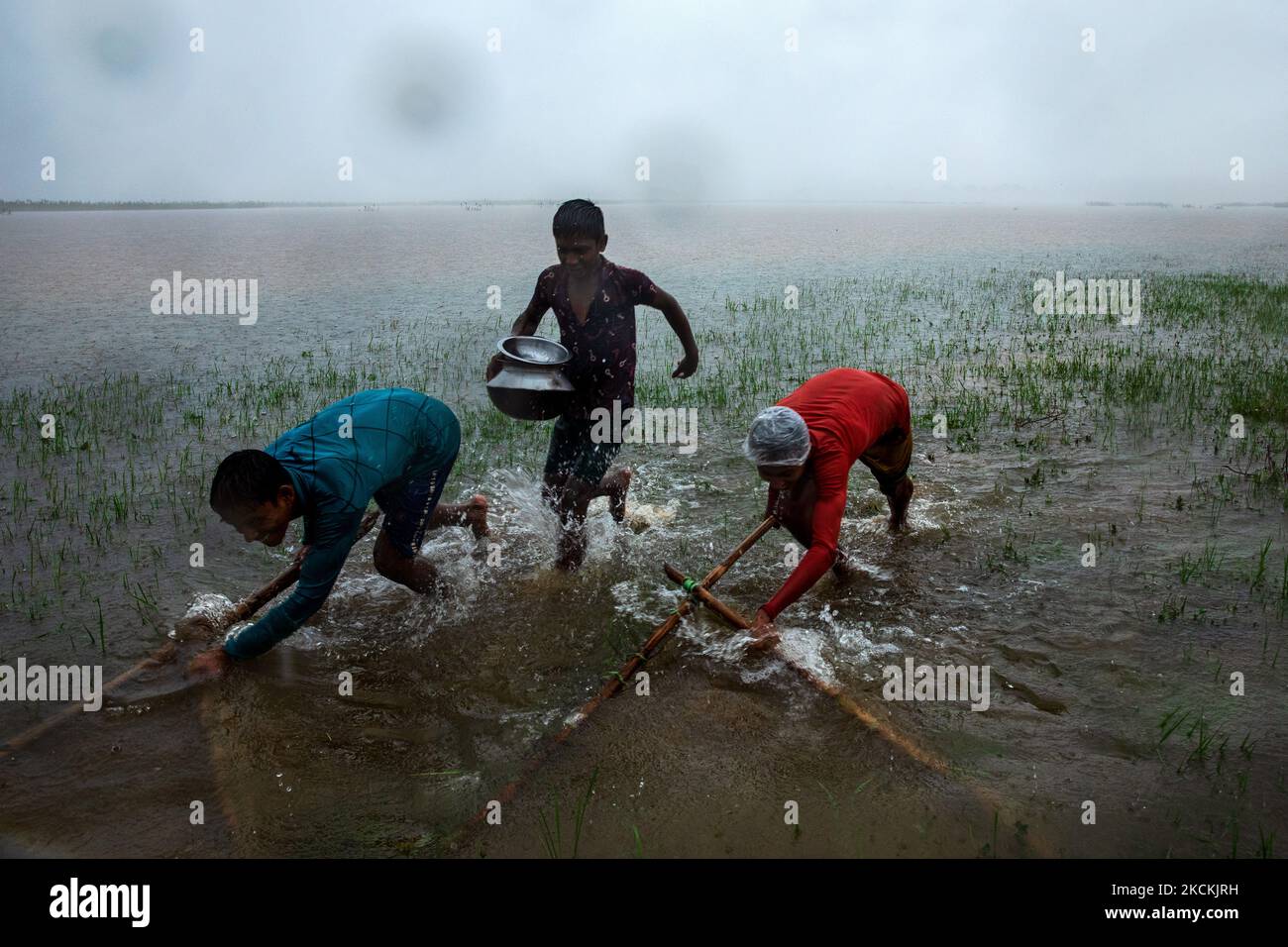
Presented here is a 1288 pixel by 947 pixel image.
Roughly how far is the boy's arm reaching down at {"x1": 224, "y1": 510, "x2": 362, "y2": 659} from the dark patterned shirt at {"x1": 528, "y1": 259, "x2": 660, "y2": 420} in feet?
4.53

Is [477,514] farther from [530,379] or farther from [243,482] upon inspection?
[243,482]

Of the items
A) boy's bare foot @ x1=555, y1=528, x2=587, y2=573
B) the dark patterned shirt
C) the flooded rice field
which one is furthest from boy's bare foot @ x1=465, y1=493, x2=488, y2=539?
the dark patterned shirt

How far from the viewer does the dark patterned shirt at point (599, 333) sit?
3.95 meters

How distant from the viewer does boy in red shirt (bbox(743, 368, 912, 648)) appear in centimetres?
324

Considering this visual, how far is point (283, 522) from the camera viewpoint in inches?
109

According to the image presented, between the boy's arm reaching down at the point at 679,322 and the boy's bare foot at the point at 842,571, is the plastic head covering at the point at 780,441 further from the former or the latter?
the boy's bare foot at the point at 842,571

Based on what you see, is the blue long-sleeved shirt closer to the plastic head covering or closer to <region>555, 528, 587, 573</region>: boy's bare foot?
<region>555, 528, 587, 573</region>: boy's bare foot

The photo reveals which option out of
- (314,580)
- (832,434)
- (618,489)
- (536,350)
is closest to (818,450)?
(832,434)

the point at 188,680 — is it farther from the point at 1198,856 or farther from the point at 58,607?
the point at 1198,856

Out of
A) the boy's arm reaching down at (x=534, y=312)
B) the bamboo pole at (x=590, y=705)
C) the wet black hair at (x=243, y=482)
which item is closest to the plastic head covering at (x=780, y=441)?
the bamboo pole at (x=590, y=705)

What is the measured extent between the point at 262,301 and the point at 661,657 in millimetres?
14797

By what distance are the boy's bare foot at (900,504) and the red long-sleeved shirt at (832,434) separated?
2.27 feet

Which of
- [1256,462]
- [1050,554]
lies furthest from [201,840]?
[1256,462]

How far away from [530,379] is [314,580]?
118 centimetres
